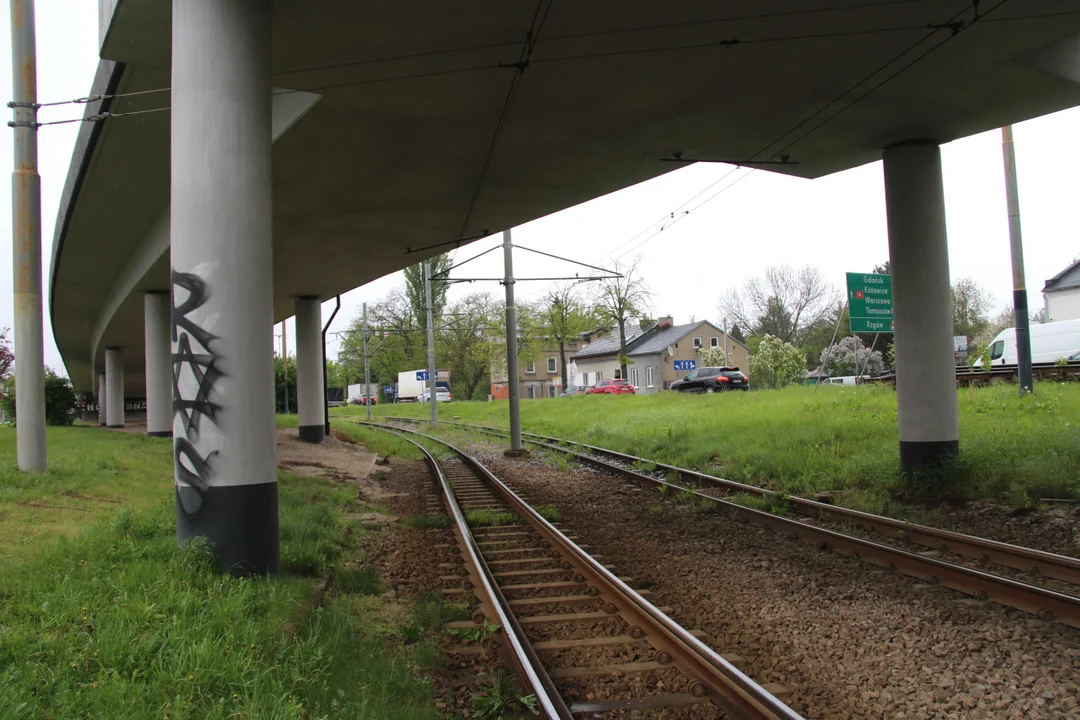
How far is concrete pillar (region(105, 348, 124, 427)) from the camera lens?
113 ft

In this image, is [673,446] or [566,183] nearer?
[566,183]

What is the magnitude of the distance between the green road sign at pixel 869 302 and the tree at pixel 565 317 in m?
42.2

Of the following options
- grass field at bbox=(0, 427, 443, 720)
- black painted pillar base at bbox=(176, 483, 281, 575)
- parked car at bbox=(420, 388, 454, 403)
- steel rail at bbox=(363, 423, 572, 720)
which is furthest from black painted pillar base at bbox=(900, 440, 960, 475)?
parked car at bbox=(420, 388, 454, 403)

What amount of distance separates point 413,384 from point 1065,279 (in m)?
52.3

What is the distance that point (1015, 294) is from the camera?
15.8m

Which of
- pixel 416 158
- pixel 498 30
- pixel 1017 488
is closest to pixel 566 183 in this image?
pixel 416 158

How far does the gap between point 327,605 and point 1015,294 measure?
15.3 m

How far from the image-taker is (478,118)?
10.0 meters

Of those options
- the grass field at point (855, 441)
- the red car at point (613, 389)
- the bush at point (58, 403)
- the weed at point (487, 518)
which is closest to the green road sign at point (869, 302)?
the grass field at point (855, 441)

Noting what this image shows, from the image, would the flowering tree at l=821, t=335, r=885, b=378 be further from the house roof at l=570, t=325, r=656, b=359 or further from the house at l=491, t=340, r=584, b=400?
the house at l=491, t=340, r=584, b=400

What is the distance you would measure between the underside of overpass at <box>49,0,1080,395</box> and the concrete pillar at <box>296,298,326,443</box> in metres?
11.1

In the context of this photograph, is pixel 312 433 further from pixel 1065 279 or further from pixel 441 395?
pixel 441 395

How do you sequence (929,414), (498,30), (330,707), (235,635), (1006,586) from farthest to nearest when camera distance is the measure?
(929,414)
(498,30)
(1006,586)
(235,635)
(330,707)

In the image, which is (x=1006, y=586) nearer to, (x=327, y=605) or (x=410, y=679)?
(x=410, y=679)
